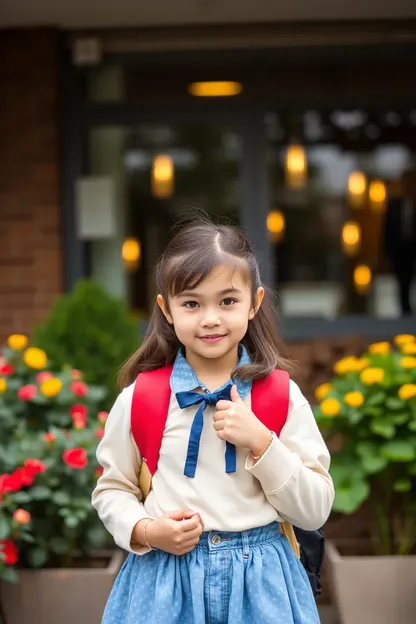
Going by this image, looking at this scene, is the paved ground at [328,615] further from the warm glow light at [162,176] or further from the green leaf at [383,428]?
the warm glow light at [162,176]

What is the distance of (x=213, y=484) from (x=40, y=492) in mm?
1559

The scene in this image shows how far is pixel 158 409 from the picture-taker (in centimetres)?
211

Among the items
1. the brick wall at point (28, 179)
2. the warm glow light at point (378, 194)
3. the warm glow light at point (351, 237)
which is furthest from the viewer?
the warm glow light at point (351, 237)

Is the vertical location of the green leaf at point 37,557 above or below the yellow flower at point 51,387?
below

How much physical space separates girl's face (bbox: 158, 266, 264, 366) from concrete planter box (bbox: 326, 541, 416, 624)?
1977mm

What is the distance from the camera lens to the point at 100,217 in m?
5.69

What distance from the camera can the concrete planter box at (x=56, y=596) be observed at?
3539 mm

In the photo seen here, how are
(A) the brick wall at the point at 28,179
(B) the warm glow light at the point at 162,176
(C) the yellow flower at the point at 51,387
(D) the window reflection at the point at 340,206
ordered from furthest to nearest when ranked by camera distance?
1. (B) the warm glow light at the point at 162,176
2. (D) the window reflection at the point at 340,206
3. (A) the brick wall at the point at 28,179
4. (C) the yellow flower at the point at 51,387

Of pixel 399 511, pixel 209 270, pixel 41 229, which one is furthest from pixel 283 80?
pixel 209 270

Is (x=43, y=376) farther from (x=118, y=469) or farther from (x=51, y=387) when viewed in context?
(x=118, y=469)

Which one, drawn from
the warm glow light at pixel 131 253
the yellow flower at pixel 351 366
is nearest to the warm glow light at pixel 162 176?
the warm glow light at pixel 131 253

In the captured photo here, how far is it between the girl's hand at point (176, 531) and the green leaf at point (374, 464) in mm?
1703

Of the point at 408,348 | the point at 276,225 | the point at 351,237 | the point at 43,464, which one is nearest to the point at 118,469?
the point at 43,464

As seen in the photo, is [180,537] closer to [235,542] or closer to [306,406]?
[235,542]
